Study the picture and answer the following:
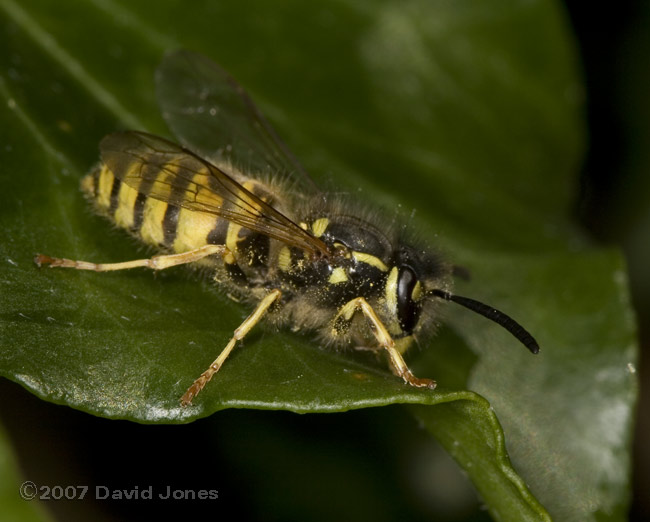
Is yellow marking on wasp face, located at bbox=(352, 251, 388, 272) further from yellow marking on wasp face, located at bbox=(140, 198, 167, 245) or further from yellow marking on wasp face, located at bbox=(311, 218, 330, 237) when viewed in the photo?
yellow marking on wasp face, located at bbox=(140, 198, 167, 245)

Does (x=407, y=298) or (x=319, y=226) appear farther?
(x=319, y=226)

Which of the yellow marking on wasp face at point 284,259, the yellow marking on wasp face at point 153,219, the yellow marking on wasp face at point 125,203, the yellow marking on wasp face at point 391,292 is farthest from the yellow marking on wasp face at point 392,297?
the yellow marking on wasp face at point 125,203

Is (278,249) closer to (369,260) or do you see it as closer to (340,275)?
(340,275)

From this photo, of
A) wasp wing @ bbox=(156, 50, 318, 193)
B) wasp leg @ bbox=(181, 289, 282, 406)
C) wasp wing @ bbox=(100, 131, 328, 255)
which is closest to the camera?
wasp leg @ bbox=(181, 289, 282, 406)

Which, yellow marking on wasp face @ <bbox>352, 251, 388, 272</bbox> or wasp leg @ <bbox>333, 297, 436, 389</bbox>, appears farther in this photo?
yellow marking on wasp face @ <bbox>352, 251, 388, 272</bbox>

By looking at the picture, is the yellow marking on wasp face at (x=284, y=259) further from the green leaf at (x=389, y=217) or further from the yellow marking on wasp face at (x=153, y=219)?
the yellow marking on wasp face at (x=153, y=219)

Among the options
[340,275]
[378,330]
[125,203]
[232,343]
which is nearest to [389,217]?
[340,275]

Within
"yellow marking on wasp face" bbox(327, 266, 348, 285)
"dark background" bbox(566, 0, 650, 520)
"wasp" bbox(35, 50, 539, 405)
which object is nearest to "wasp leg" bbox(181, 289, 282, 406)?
"wasp" bbox(35, 50, 539, 405)

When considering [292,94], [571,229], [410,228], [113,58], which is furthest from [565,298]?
[113,58]
